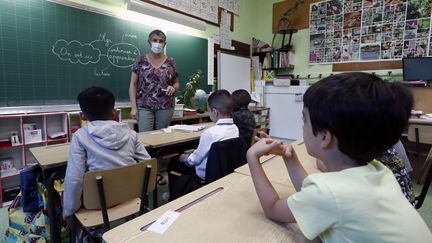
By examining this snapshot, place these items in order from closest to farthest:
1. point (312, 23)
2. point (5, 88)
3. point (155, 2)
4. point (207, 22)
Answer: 1. point (5, 88)
2. point (155, 2)
3. point (207, 22)
4. point (312, 23)

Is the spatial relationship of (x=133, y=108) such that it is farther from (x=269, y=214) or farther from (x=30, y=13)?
(x=269, y=214)

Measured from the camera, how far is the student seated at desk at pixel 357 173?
1.60 feet

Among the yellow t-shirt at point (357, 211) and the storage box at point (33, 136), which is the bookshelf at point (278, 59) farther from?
the yellow t-shirt at point (357, 211)

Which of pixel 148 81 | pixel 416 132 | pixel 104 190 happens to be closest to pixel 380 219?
pixel 104 190

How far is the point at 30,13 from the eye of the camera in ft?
8.02

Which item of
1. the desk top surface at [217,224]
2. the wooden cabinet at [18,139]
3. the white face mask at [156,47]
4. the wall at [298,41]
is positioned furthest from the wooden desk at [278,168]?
the wall at [298,41]

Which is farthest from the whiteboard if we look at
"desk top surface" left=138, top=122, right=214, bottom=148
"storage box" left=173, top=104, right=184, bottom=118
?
"desk top surface" left=138, top=122, right=214, bottom=148

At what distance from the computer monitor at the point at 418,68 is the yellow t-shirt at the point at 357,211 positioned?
3.76m

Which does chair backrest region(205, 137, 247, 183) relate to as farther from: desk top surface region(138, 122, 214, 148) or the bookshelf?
the bookshelf

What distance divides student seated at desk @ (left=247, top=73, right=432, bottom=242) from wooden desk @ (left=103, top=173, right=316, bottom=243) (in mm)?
121

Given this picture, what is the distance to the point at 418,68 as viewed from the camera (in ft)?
11.2

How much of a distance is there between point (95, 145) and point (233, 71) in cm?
384

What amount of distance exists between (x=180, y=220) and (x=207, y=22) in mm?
4163

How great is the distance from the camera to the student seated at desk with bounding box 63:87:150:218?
1.29 m
